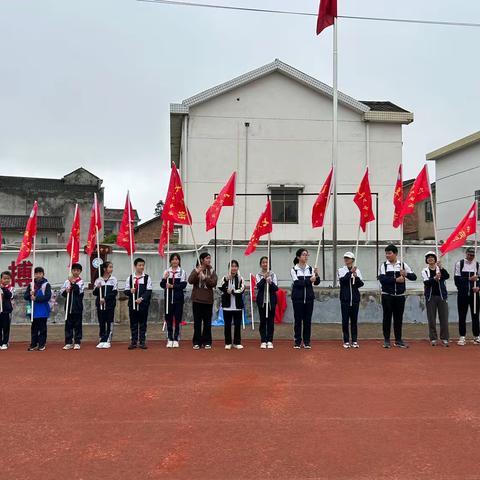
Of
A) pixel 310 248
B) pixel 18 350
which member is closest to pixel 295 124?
pixel 310 248

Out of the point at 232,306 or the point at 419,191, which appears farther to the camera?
the point at 419,191

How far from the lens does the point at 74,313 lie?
30.4ft

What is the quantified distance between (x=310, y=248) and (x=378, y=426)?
30.8ft

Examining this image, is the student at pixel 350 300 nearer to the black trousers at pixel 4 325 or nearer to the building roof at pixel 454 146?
the black trousers at pixel 4 325

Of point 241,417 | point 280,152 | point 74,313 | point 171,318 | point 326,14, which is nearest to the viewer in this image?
point 241,417

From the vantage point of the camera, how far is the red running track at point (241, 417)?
3855mm

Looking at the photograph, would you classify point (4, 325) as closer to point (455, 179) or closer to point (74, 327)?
point (74, 327)

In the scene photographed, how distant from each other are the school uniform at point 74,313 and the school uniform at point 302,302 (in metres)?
4.10

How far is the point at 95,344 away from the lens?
969cm

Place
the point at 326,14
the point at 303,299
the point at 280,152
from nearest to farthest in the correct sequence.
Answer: the point at 303,299, the point at 326,14, the point at 280,152

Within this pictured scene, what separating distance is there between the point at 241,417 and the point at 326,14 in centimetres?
1214

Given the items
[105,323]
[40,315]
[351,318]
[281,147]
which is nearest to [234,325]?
[351,318]

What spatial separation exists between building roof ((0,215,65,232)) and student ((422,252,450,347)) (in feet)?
129

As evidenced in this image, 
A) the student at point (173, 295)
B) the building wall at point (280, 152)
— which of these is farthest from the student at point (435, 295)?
the building wall at point (280, 152)
